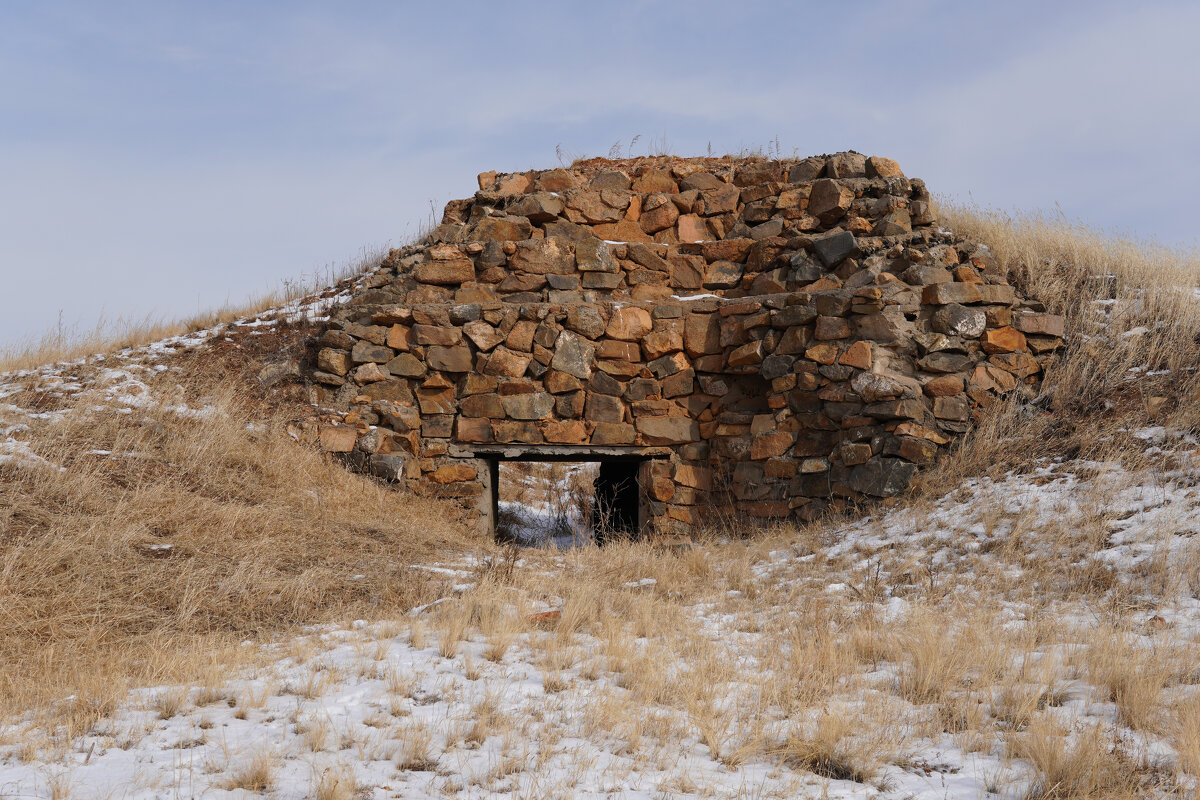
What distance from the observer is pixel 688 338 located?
8.38 m

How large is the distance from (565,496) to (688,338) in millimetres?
4585

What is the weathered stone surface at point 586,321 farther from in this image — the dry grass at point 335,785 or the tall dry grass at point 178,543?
the dry grass at point 335,785

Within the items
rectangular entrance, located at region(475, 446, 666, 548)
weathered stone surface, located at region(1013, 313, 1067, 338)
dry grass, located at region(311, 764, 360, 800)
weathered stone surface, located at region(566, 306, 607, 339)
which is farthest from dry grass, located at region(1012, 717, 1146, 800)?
weathered stone surface, located at region(566, 306, 607, 339)

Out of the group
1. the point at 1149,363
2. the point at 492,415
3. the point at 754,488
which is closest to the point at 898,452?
the point at 754,488

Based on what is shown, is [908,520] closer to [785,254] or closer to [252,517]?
[785,254]

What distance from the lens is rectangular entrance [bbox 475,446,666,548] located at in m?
8.41

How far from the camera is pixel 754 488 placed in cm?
796

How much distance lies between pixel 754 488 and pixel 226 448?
15.2 ft

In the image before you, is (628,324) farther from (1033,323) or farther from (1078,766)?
(1078,766)

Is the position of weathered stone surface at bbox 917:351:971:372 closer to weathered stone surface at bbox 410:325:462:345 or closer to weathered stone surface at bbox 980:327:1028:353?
weathered stone surface at bbox 980:327:1028:353

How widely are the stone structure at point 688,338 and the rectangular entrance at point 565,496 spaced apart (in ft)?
0.32

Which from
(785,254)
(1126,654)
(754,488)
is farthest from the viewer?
(785,254)

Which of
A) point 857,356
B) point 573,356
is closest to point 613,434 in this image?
point 573,356

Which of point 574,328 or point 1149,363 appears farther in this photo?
point 574,328
